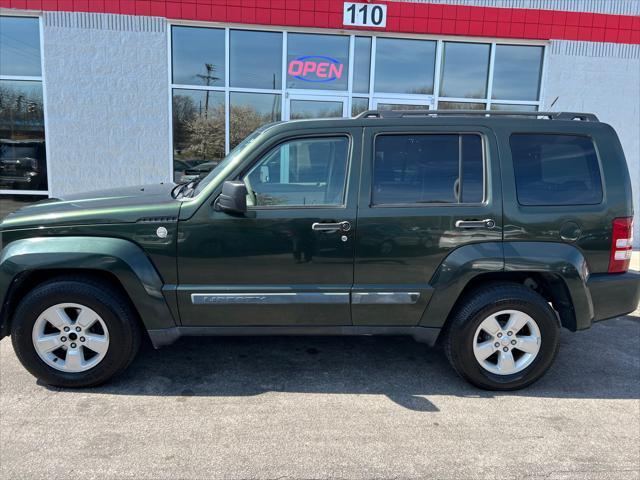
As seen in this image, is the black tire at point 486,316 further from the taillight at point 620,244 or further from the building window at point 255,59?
the building window at point 255,59

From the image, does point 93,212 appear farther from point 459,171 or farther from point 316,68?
point 316,68

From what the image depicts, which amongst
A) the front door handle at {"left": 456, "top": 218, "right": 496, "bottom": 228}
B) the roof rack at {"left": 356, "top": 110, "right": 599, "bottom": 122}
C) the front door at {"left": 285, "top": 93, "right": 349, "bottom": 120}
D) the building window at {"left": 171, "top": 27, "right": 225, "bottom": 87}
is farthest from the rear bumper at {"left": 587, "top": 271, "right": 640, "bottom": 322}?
the building window at {"left": 171, "top": 27, "right": 225, "bottom": 87}

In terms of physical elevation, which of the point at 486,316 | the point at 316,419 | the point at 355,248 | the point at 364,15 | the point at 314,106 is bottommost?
the point at 316,419

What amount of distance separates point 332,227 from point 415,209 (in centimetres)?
61

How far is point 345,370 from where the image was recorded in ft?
12.3

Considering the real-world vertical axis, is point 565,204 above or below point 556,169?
below

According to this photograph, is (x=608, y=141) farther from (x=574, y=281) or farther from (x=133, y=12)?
(x=133, y=12)

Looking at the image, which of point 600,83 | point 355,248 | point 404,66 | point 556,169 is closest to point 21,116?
point 404,66

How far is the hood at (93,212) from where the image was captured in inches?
127

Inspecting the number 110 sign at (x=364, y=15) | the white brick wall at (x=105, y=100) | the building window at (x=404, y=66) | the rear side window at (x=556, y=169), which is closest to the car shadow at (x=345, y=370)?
the rear side window at (x=556, y=169)

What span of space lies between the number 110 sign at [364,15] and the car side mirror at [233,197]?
5959mm

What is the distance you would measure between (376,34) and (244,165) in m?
6.04

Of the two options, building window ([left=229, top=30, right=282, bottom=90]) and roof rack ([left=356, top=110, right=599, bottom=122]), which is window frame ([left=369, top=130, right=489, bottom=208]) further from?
building window ([left=229, top=30, right=282, bottom=90])

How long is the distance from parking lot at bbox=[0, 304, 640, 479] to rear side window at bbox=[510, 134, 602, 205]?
1449mm
